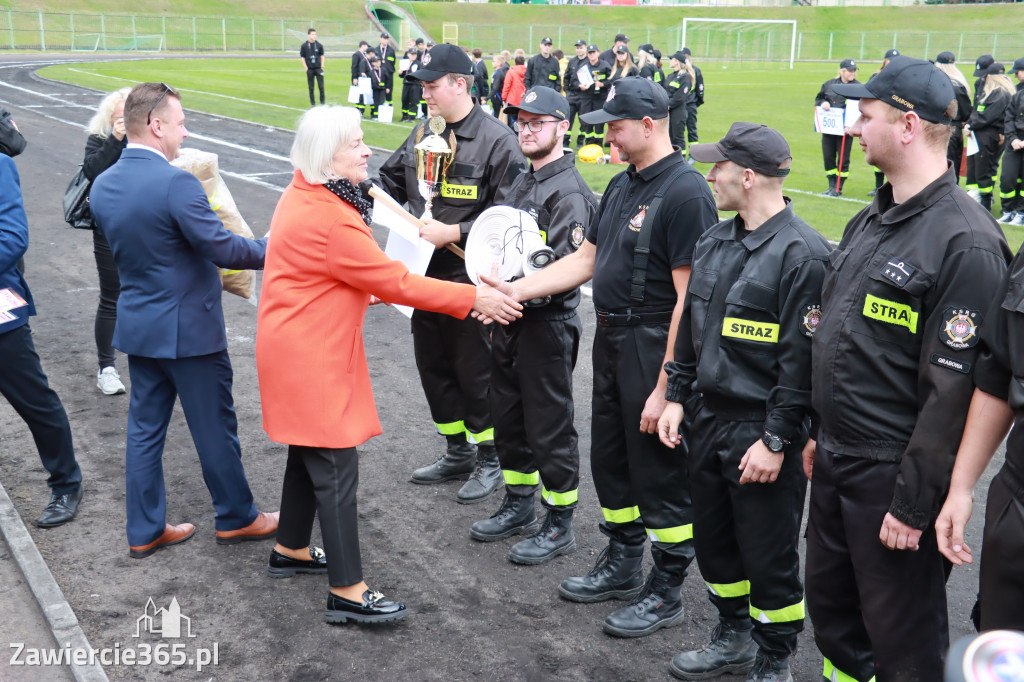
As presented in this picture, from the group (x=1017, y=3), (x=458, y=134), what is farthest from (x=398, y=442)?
(x=1017, y=3)

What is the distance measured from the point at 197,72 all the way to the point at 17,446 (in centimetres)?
3815

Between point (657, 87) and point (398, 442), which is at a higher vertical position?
point (657, 87)

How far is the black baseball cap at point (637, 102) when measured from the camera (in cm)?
422

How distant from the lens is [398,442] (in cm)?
652

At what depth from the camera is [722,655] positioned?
4.00m

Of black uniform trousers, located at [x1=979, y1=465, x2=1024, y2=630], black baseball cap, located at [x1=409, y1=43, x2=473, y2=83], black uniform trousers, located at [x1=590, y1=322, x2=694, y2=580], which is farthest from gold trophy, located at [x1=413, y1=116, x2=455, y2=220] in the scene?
black uniform trousers, located at [x1=979, y1=465, x2=1024, y2=630]

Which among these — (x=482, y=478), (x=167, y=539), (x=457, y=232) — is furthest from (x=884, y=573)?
(x=167, y=539)

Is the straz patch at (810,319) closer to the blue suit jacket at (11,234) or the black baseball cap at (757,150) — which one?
the black baseball cap at (757,150)

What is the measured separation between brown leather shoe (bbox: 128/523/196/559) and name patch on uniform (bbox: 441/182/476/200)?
2.52 meters

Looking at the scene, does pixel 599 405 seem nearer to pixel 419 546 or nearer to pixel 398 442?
pixel 419 546

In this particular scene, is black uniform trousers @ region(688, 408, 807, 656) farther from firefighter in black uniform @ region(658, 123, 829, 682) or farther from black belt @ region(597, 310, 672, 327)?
black belt @ region(597, 310, 672, 327)

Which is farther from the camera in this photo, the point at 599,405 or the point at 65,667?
the point at 599,405

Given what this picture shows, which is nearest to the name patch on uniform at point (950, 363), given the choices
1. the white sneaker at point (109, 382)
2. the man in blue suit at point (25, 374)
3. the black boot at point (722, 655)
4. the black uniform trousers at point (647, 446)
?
the black uniform trousers at point (647, 446)

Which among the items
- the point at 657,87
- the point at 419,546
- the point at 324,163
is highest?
the point at 657,87
